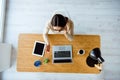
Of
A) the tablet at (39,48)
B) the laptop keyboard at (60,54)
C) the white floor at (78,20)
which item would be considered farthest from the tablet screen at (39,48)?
the white floor at (78,20)

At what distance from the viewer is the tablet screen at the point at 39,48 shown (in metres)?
1.41

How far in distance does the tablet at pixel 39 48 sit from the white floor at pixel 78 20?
464 mm

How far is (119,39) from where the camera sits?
1857 millimetres

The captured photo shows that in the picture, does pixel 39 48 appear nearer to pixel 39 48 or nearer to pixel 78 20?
pixel 39 48

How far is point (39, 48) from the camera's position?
4.66 feet

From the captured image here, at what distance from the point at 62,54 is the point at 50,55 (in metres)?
0.09

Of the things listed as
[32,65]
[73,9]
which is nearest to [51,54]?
[32,65]

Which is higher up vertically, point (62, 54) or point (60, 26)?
point (60, 26)

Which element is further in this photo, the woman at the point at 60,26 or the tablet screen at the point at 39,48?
the tablet screen at the point at 39,48

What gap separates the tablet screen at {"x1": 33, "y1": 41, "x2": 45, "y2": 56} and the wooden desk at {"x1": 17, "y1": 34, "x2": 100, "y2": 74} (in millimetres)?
30

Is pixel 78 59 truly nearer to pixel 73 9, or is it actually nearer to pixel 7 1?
pixel 73 9

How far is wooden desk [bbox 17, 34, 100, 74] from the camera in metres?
1.39

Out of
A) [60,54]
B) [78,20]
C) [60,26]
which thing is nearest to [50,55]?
[60,54]

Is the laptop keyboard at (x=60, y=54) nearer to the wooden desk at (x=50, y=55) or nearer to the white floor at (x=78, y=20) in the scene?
the wooden desk at (x=50, y=55)
